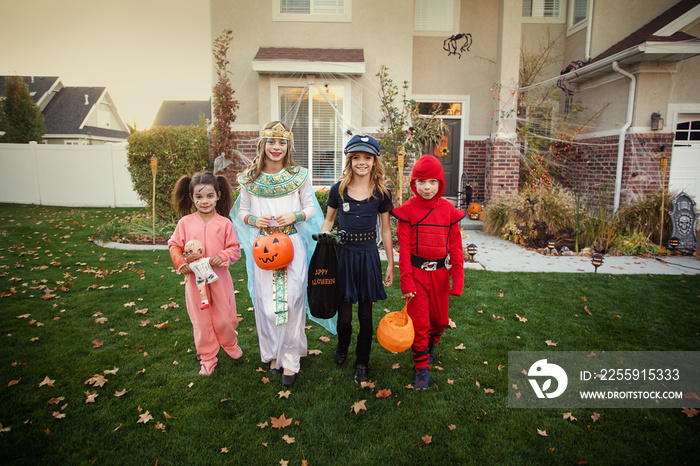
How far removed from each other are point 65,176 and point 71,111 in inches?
749

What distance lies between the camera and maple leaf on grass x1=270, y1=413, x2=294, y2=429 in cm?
262

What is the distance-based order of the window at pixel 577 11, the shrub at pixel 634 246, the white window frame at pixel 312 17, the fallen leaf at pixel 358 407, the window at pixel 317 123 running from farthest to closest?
the window at pixel 577 11 → the white window frame at pixel 312 17 → the window at pixel 317 123 → the shrub at pixel 634 246 → the fallen leaf at pixel 358 407

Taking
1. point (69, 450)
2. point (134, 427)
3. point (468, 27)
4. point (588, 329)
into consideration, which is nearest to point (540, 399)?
point (588, 329)

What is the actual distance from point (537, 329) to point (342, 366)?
214 cm

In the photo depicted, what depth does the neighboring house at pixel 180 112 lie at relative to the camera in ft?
115

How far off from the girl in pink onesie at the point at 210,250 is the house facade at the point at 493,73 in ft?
18.0

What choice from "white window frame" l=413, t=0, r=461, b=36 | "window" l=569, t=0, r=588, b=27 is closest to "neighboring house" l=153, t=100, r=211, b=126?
"white window frame" l=413, t=0, r=461, b=36

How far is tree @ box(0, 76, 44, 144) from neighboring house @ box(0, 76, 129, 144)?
13.6 ft

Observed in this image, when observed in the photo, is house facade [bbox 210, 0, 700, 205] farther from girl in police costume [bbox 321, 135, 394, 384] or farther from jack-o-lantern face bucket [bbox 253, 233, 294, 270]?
jack-o-lantern face bucket [bbox 253, 233, 294, 270]

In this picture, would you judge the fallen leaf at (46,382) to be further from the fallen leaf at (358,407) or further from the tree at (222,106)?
the tree at (222,106)

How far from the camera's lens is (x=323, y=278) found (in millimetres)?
2951

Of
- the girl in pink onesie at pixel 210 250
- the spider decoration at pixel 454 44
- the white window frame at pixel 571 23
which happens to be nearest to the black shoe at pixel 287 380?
the girl in pink onesie at pixel 210 250

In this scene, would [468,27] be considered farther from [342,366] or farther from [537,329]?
[342,366]

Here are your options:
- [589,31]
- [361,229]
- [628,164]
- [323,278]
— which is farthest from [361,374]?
[589,31]
